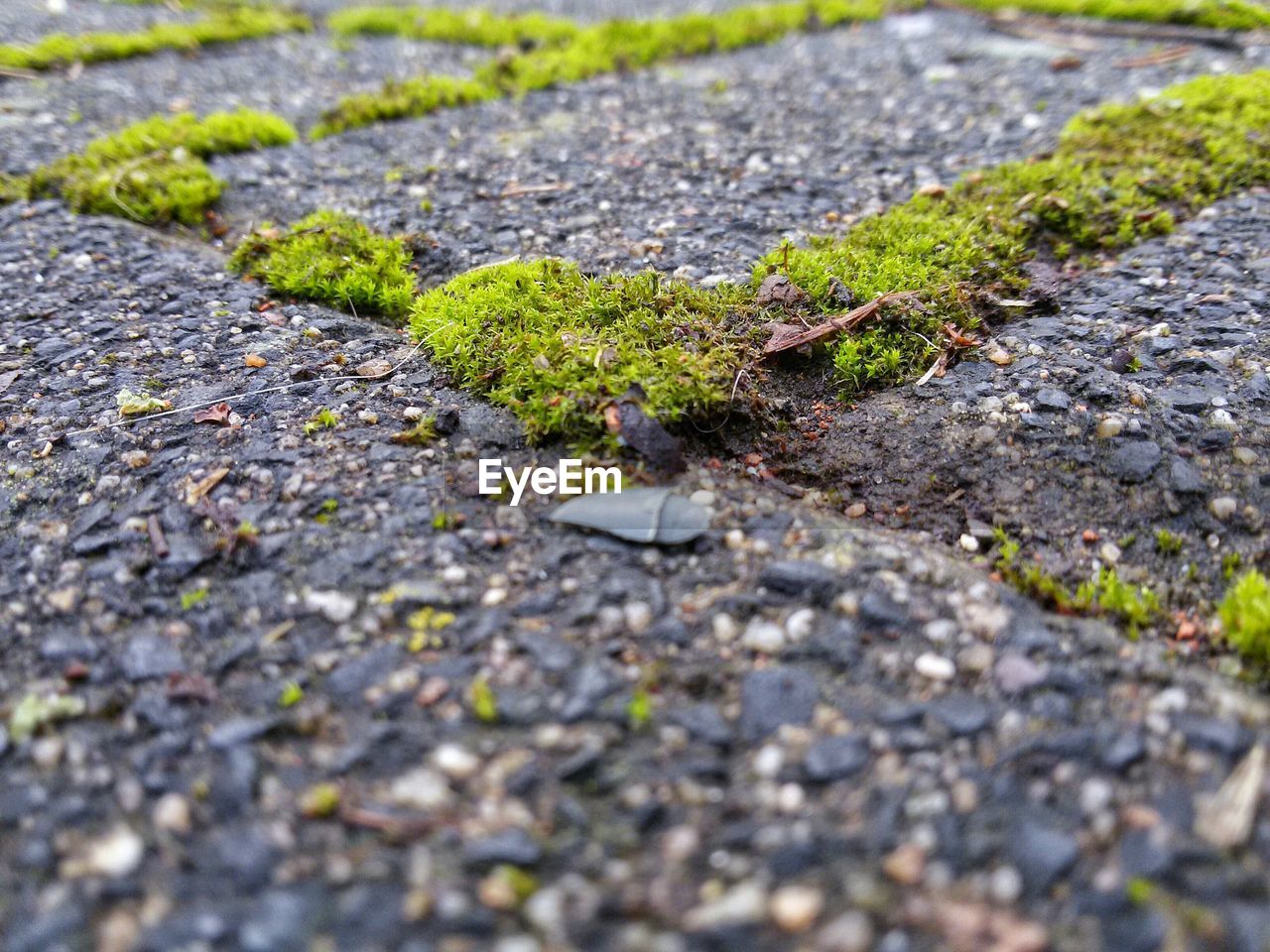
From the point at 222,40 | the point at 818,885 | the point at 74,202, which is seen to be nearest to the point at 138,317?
the point at 74,202

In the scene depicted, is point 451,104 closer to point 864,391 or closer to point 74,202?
point 74,202

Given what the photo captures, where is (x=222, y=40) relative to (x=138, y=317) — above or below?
above

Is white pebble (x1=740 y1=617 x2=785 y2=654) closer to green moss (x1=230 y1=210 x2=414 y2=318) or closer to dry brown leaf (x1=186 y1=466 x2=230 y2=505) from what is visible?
dry brown leaf (x1=186 y1=466 x2=230 y2=505)

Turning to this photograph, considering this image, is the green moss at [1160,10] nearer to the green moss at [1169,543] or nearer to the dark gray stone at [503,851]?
the green moss at [1169,543]

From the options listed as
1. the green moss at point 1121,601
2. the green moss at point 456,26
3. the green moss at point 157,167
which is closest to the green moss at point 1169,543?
the green moss at point 1121,601

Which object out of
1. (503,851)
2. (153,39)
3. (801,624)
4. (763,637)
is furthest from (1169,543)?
(153,39)

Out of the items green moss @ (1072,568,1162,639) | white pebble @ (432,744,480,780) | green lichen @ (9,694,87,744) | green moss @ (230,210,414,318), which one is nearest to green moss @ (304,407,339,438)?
green moss @ (230,210,414,318)
